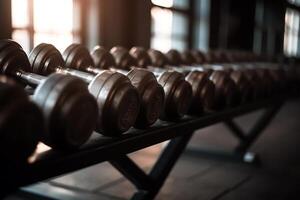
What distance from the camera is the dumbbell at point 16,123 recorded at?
2.07 ft

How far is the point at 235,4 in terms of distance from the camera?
183 inches

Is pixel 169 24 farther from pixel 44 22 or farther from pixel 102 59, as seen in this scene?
pixel 102 59

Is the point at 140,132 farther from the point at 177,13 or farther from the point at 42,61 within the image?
the point at 177,13

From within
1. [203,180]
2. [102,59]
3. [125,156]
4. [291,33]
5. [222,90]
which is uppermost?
[291,33]

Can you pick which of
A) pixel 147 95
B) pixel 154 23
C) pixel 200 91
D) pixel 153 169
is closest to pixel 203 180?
pixel 153 169

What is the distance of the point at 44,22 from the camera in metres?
2.20

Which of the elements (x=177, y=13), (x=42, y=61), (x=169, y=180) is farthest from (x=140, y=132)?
(x=177, y=13)

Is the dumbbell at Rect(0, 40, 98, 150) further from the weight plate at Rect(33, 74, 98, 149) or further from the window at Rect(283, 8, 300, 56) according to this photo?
the window at Rect(283, 8, 300, 56)

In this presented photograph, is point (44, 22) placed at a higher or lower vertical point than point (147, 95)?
higher

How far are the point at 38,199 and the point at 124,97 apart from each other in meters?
0.72

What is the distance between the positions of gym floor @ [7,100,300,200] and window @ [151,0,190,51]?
1201 millimetres

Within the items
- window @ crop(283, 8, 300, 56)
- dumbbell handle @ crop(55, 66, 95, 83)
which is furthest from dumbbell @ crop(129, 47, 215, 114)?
window @ crop(283, 8, 300, 56)

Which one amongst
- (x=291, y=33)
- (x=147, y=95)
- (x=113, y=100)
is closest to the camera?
(x=113, y=100)

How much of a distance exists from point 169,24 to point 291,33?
3.38 m
